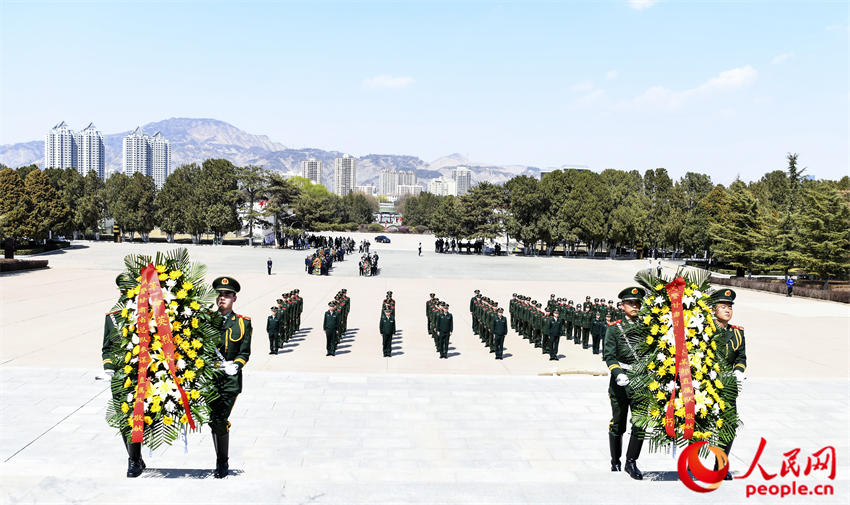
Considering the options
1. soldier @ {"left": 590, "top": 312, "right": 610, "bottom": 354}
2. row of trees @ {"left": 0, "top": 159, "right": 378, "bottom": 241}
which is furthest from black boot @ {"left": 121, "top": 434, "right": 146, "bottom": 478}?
row of trees @ {"left": 0, "top": 159, "right": 378, "bottom": 241}

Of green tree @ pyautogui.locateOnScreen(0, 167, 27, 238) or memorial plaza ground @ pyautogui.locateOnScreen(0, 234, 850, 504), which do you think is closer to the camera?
memorial plaza ground @ pyautogui.locateOnScreen(0, 234, 850, 504)

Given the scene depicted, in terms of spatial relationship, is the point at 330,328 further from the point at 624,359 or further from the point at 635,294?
the point at 635,294

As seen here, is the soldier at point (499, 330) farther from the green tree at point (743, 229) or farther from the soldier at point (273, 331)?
the green tree at point (743, 229)

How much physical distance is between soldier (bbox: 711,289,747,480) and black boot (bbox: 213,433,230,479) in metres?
5.31

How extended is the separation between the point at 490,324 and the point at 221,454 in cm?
878

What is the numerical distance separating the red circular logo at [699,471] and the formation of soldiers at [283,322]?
9.54 metres

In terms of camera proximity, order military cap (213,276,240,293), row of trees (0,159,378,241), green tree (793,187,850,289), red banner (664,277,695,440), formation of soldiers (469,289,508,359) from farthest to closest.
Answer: row of trees (0,159,378,241), green tree (793,187,850,289), formation of soldiers (469,289,508,359), military cap (213,276,240,293), red banner (664,277,695,440)

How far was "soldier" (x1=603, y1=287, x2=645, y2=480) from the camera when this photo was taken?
19.4ft

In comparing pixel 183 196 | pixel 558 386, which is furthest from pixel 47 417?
pixel 183 196

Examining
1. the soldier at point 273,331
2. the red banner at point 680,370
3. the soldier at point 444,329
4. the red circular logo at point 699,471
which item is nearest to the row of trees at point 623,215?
the soldier at point 444,329

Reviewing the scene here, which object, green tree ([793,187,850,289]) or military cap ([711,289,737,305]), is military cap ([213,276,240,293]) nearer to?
military cap ([711,289,737,305])

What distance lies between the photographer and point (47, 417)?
8094mm

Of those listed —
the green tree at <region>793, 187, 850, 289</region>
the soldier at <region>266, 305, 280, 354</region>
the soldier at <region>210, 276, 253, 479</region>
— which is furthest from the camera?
the green tree at <region>793, 187, 850, 289</region>

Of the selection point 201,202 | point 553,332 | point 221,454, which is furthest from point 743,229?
point 201,202
